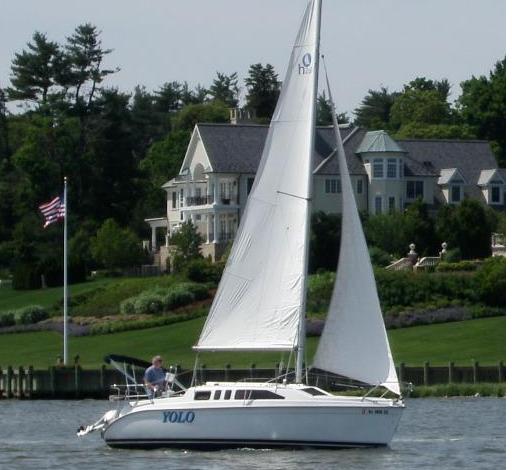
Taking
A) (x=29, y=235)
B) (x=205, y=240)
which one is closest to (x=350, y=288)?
(x=205, y=240)

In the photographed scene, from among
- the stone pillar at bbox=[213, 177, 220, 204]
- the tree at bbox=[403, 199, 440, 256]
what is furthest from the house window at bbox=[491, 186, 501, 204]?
the stone pillar at bbox=[213, 177, 220, 204]

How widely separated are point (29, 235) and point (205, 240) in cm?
1226

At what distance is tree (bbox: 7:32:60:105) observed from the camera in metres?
132

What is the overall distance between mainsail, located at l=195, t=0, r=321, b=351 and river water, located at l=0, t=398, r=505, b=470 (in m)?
2.85

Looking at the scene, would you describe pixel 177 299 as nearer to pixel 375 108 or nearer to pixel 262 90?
pixel 262 90

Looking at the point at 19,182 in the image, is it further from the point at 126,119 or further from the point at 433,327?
the point at 433,327

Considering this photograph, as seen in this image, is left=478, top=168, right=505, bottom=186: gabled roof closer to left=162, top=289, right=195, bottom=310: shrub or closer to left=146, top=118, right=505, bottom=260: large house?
left=146, top=118, right=505, bottom=260: large house

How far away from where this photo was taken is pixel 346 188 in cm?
4112

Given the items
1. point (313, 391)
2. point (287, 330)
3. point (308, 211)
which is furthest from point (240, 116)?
point (313, 391)

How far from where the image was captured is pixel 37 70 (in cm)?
13288

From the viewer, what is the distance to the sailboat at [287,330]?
1544 inches

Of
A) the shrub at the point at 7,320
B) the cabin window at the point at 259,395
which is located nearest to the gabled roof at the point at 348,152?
the shrub at the point at 7,320

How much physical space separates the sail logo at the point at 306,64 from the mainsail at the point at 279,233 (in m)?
0.02

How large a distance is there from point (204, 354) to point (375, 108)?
114 m
